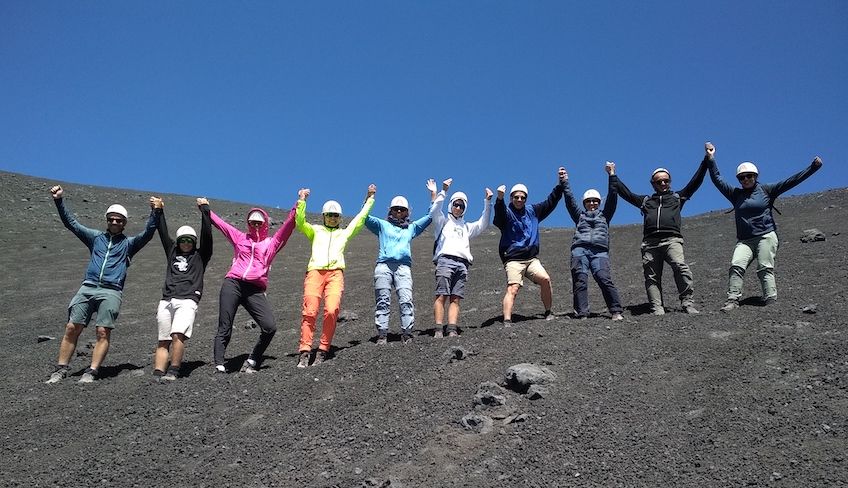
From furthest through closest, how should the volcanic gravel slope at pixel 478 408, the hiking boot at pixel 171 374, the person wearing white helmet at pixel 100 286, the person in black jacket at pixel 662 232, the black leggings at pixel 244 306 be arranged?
the person in black jacket at pixel 662 232
the person wearing white helmet at pixel 100 286
the black leggings at pixel 244 306
the hiking boot at pixel 171 374
the volcanic gravel slope at pixel 478 408

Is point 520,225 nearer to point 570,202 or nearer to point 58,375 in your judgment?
point 570,202

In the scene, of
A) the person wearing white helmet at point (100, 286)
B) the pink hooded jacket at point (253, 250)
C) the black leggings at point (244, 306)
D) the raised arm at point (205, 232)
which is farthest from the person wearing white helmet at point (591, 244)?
the person wearing white helmet at point (100, 286)

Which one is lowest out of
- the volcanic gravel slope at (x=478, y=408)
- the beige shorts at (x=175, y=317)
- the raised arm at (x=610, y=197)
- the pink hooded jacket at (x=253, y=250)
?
the volcanic gravel slope at (x=478, y=408)

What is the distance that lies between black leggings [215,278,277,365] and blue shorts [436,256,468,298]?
2.27 metres

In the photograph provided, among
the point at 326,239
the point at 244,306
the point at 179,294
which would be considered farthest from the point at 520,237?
the point at 179,294

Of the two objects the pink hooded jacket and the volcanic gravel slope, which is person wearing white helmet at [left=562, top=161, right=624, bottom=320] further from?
the pink hooded jacket

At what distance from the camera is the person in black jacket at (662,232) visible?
29.6 feet

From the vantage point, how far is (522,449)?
550 centimetres

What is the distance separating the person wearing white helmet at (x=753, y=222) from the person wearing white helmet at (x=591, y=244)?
1.46 meters

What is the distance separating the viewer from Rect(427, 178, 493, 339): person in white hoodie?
29.0ft

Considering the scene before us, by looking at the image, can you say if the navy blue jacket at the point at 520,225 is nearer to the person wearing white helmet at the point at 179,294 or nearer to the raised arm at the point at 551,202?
the raised arm at the point at 551,202

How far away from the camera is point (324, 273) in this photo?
28.2ft

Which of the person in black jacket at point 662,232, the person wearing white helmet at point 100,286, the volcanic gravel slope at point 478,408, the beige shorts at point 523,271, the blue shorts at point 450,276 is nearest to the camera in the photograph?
the volcanic gravel slope at point 478,408

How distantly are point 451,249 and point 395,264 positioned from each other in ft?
2.64
